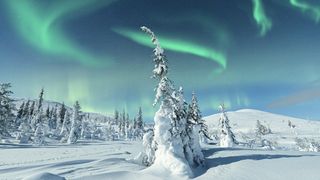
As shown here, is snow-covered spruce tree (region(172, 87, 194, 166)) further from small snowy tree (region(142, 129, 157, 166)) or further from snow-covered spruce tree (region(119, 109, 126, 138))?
snow-covered spruce tree (region(119, 109, 126, 138))

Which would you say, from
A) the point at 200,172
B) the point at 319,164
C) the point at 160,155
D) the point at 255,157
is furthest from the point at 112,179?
the point at 319,164

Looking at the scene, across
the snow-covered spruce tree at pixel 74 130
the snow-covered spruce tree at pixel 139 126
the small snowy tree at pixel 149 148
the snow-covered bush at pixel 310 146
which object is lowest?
the small snowy tree at pixel 149 148

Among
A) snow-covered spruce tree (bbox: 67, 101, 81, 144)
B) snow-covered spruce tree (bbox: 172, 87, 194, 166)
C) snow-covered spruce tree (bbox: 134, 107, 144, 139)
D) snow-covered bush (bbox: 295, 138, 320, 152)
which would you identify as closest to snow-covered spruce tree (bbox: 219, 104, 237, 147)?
snow-covered spruce tree (bbox: 172, 87, 194, 166)

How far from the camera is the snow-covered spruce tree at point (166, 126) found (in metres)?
27.3

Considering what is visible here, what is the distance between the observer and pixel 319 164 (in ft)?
90.3

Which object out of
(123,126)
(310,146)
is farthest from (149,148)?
(123,126)

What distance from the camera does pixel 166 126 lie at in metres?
28.9

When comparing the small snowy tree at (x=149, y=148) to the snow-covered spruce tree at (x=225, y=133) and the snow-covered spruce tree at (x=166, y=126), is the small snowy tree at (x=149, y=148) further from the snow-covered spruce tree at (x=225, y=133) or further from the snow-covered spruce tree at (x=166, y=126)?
the snow-covered spruce tree at (x=225, y=133)

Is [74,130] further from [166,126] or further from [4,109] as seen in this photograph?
[166,126]

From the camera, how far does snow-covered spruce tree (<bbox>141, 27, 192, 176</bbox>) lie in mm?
27297

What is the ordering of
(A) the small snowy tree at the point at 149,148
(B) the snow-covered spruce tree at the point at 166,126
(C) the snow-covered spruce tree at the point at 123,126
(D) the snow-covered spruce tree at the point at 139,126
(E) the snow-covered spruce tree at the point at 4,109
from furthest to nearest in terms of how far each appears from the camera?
1. (C) the snow-covered spruce tree at the point at 123,126
2. (D) the snow-covered spruce tree at the point at 139,126
3. (E) the snow-covered spruce tree at the point at 4,109
4. (A) the small snowy tree at the point at 149,148
5. (B) the snow-covered spruce tree at the point at 166,126

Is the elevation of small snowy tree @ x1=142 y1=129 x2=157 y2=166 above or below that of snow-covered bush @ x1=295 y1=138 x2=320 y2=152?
below

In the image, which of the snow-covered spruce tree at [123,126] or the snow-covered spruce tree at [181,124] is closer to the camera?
the snow-covered spruce tree at [181,124]

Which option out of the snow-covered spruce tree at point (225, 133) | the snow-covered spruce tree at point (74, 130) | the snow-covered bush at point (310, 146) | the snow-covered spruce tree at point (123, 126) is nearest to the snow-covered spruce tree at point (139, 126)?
the snow-covered spruce tree at point (123, 126)
